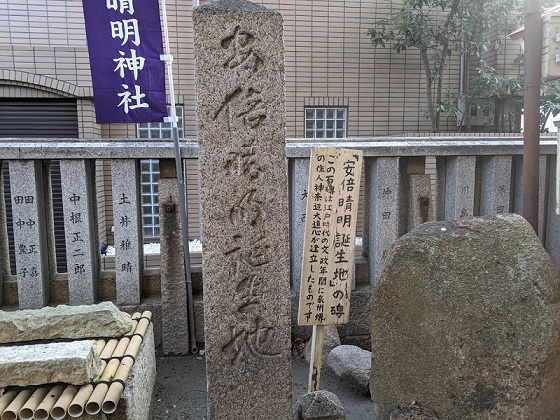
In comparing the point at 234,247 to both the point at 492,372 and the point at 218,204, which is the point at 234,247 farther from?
the point at 492,372

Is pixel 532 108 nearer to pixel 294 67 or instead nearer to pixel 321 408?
pixel 321 408

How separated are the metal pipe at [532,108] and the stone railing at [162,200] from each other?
0.41m

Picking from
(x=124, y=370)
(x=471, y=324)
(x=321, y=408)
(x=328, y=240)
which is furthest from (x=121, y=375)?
(x=471, y=324)

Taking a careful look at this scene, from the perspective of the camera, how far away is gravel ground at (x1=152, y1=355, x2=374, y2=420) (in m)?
3.74

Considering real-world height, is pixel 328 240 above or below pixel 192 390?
above

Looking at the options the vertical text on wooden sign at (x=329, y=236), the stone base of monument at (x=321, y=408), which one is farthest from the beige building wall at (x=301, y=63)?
the stone base of monument at (x=321, y=408)

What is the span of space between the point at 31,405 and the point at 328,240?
2219 mm

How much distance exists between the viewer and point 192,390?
406cm

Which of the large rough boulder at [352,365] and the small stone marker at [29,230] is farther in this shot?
the small stone marker at [29,230]

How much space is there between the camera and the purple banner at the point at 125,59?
4234 mm

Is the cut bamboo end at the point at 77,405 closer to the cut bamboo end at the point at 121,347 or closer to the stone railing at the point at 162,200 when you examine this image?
the cut bamboo end at the point at 121,347

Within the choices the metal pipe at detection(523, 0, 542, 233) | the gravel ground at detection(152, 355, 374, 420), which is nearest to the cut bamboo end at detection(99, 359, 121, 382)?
the gravel ground at detection(152, 355, 374, 420)

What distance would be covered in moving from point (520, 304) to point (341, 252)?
1.26 meters

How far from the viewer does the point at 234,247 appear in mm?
3035
